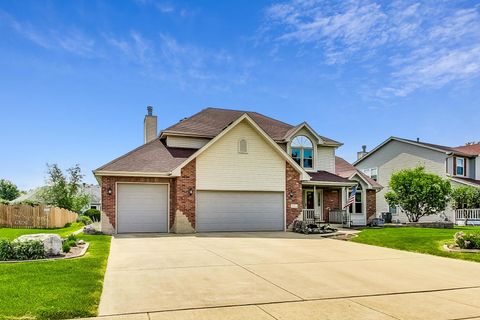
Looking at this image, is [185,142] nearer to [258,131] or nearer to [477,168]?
[258,131]

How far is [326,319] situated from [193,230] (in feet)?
45.8

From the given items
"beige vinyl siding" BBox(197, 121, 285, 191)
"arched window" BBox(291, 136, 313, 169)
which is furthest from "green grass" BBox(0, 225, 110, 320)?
"arched window" BBox(291, 136, 313, 169)

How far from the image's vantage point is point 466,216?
28688 mm

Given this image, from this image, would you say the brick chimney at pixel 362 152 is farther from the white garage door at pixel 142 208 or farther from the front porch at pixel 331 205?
the white garage door at pixel 142 208

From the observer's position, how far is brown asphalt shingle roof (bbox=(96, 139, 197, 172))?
62.3 feet

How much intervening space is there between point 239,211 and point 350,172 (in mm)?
9514

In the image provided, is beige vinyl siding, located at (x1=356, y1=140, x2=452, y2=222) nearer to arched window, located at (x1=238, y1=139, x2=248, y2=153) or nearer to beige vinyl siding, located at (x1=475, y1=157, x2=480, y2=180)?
beige vinyl siding, located at (x1=475, y1=157, x2=480, y2=180)

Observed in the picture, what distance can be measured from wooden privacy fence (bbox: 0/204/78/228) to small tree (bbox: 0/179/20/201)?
270ft

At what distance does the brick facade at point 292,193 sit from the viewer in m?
21.3

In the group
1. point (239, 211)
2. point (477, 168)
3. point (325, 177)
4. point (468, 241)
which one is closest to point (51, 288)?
point (468, 241)

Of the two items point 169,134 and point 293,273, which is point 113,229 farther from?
point 293,273

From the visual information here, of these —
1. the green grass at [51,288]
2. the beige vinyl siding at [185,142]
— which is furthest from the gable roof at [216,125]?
the green grass at [51,288]

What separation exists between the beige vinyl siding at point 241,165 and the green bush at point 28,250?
9.50m

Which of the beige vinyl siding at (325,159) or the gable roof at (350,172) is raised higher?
the beige vinyl siding at (325,159)
